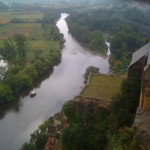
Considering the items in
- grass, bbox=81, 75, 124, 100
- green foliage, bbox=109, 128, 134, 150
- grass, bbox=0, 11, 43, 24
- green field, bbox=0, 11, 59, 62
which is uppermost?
green foliage, bbox=109, 128, 134, 150

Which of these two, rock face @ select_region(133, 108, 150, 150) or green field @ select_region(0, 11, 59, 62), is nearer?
rock face @ select_region(133, 108, 150, 150)

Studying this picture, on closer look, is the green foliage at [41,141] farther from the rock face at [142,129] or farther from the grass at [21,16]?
the grass at [21,16]

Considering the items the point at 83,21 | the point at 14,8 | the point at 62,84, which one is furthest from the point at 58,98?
the point at 14,8

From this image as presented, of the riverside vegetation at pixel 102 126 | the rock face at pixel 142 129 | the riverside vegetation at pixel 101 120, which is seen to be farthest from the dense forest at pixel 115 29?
the rock face at pixel 142 129

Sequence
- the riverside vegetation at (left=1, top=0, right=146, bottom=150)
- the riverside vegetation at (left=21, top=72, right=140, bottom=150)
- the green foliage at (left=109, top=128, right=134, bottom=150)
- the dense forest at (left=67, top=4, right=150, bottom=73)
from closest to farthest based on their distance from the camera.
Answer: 1. the green foliage at (left=109, top=128, right=134, bottom=150)
2. the riverside vegetation at (left=1, top=0, right=146, bottom=150)
3. the riverside vegetation at (left=21, top=72, right=140, bottom=150)
4. the dense forest at (left=67, top=4, right=150, bottom=73)

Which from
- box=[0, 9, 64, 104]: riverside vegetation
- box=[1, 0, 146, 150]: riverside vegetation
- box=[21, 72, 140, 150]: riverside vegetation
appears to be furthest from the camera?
box=[0, 9, 64, 104]: riverside vegetation

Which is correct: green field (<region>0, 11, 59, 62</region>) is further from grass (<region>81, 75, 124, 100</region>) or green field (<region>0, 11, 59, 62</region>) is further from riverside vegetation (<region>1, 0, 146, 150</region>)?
riverside vegetation (<region>1, 0, 146, 150</region>)

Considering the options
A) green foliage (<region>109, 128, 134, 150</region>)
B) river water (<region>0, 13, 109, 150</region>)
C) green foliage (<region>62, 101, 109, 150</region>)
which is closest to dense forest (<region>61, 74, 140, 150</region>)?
green foliage (<region>62, 101, 109, 150</region>)
